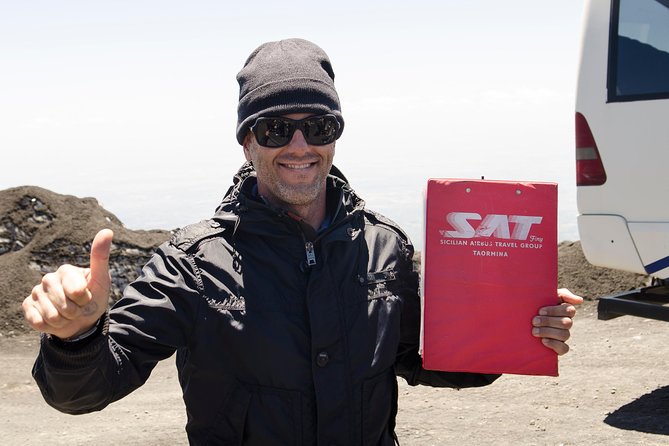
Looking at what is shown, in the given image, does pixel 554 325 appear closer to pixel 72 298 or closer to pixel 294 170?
pixel 294 170

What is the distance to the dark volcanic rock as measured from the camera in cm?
901

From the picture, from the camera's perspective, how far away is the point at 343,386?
2365 millimetres

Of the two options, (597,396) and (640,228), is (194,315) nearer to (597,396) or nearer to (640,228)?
(640,228)

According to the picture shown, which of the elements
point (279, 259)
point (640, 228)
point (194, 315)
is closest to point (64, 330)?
point (194, 315)

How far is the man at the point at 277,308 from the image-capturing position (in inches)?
91.4

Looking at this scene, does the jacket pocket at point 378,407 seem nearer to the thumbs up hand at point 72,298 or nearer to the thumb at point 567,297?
the thumb at point 567,297

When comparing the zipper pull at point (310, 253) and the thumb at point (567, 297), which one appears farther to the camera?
the thumb at point (567, 297)

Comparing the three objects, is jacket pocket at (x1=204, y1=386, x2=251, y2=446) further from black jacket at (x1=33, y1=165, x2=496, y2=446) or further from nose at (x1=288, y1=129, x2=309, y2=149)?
nose at (x1=288, y1=129, x2=309, y2=149)

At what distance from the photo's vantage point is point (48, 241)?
9.41 metres

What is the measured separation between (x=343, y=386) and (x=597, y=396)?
11.9ft

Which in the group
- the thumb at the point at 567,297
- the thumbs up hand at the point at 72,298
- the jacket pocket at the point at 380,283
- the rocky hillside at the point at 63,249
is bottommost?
the rocky hillside at the point at 63,249

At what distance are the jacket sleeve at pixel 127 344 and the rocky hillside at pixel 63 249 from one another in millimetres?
6794

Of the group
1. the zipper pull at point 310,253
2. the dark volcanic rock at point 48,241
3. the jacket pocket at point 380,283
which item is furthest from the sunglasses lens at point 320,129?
the dark volcanic rock at point 48,241

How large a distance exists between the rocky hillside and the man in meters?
6.42
